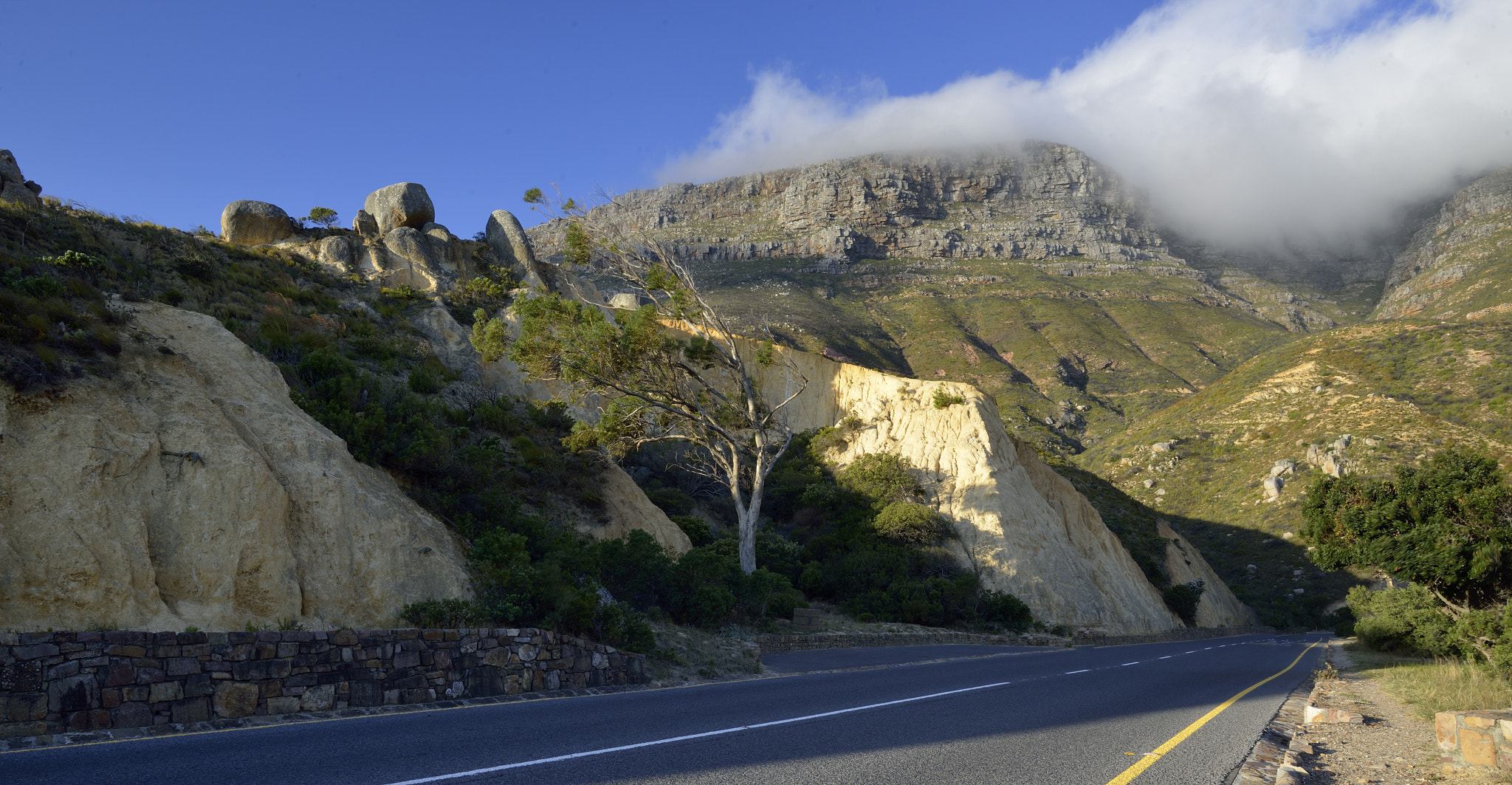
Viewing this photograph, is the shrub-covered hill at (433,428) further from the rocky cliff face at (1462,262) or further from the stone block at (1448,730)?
the rocky cliff face at (1462,262)

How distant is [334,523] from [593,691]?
16.3 feet

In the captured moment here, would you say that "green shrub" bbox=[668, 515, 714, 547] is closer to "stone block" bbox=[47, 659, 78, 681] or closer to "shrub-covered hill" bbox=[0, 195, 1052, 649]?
"shrub-covered hill" bbox=[0, 195, 1052, 649]

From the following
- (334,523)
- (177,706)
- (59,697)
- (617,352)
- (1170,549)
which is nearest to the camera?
(59,697)

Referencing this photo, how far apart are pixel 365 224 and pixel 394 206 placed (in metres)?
1.54

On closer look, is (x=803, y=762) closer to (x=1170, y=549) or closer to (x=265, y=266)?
(x=265, y=266)

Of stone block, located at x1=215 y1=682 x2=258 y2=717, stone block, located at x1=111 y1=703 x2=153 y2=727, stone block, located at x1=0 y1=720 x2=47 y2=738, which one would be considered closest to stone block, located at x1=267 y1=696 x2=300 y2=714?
stone block, located at x1=215 y1=682 x2=258 y2=717

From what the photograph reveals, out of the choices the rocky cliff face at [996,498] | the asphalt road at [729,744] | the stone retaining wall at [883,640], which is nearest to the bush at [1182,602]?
the rocky cliff face at [996,498]

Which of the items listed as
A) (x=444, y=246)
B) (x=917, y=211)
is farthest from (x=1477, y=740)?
(x=917, y=211)

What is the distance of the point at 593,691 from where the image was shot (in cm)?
1092

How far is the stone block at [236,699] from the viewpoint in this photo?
779 cm

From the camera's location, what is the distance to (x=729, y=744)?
6656mm

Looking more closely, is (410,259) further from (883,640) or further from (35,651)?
(35,651)

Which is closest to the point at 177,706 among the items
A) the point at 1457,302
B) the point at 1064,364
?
the point at 1064,364

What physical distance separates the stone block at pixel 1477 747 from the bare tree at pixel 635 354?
18683mm
